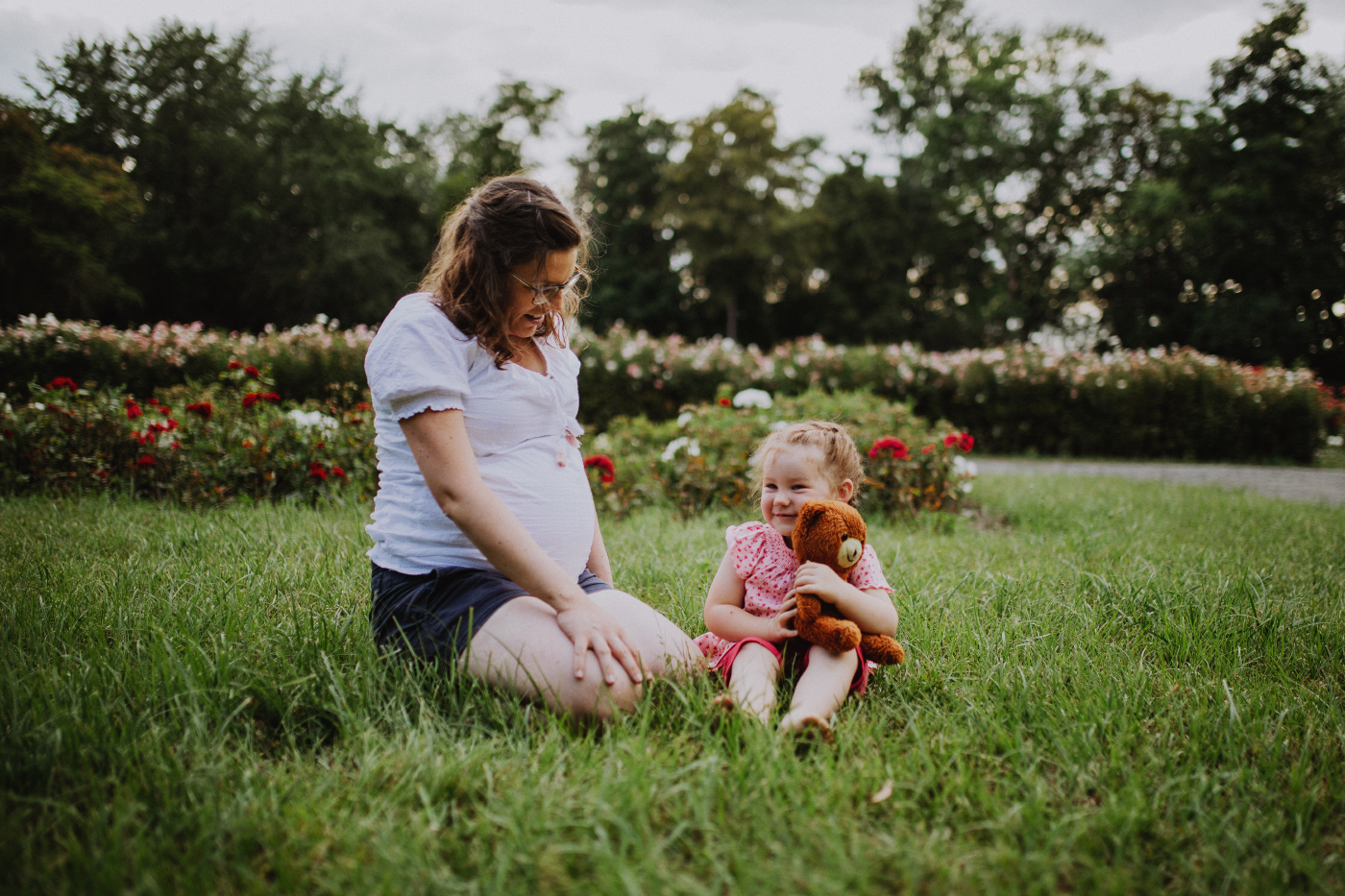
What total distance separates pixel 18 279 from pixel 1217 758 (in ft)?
80.5

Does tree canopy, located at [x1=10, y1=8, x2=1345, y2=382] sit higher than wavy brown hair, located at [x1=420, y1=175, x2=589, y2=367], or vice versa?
tree canopy, located at [x1=10, y1=8, x2=1345, y2=382]

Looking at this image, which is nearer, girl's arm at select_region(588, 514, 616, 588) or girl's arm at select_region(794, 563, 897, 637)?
girl's arm at select_region(794, 563, 897, 637)

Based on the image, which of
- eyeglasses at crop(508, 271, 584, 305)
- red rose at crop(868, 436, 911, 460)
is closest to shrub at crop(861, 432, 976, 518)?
red rose at crop(868, 436, 911, 460)

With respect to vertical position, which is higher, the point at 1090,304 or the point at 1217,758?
the point at 1090,304

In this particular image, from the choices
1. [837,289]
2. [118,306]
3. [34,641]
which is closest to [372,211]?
[118,306]

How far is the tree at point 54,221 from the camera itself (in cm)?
1694

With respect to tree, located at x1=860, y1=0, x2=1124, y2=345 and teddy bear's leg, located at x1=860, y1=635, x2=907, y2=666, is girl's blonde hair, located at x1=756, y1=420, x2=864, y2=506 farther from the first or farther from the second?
tree, located at x1=860, y1=0, x2=1124, y2=345

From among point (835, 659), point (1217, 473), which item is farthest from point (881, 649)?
point (1217, 473)

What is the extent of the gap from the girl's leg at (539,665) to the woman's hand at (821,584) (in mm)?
447

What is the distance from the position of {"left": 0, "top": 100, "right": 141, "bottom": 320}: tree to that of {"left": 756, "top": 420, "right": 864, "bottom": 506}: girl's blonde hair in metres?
22.1

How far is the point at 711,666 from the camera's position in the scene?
6.04ft

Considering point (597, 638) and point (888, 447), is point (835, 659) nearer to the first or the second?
point (597, 638)

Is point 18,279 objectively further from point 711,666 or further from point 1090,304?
point 1090,304

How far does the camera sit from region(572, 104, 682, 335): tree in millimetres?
30467
